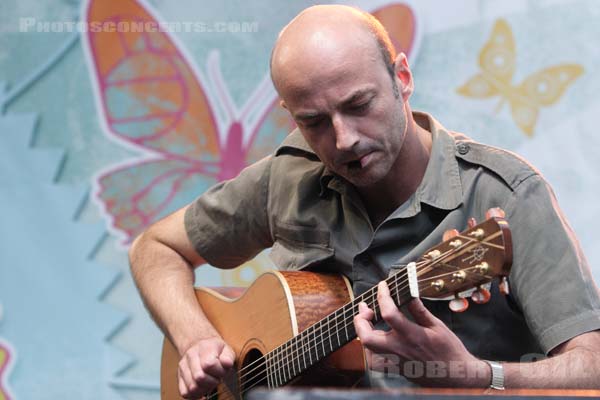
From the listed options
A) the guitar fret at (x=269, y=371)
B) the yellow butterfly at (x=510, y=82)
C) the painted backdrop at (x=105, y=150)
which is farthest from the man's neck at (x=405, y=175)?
the painted backdrop at (x=105, y=150)

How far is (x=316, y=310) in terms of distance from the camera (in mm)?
1872

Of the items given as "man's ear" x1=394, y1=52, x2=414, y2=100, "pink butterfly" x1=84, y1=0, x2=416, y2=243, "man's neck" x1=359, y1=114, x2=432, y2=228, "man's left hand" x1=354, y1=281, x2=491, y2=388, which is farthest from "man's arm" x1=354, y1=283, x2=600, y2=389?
"pink butterfly" x1=84, y1=0, x2=416, y2=243

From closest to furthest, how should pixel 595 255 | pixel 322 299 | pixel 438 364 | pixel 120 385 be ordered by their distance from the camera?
pixel 438 364
pixel 322 299
pixel 595 255
pixel 120 385

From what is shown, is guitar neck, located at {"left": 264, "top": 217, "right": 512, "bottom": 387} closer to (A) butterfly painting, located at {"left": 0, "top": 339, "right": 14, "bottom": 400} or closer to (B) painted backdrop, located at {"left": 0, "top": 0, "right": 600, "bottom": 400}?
(B) painted backdrop, located at {"left": 0, "top": 0, "right": 600, "bottom": 400}

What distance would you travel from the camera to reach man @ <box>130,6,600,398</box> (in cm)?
152

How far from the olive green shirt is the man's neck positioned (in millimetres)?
33

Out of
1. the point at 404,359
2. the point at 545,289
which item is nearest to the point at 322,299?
the point at 404,359

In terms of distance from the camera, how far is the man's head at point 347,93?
5.68 ft

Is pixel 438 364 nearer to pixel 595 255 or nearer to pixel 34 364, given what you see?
pixel 595 255

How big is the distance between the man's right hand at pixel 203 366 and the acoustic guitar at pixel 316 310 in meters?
0.05

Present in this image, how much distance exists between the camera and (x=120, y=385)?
291 cm

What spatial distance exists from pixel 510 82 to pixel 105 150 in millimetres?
1289

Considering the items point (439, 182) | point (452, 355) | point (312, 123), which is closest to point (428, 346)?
point (452, 355)

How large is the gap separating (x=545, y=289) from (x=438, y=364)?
0.81 ft
